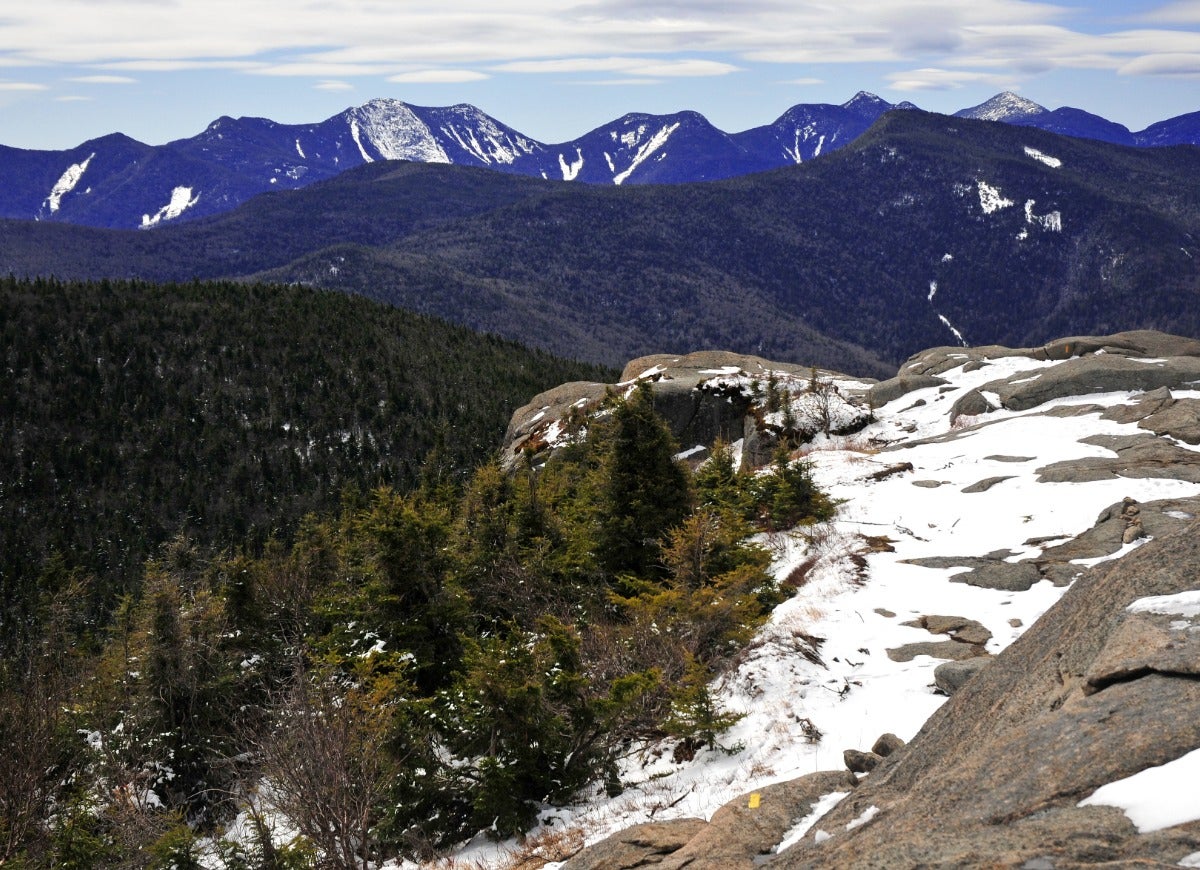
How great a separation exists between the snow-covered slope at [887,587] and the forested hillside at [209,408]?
73.3 metres

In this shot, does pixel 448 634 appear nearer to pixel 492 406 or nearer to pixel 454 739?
pixel 454 739

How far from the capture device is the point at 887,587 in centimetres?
1496

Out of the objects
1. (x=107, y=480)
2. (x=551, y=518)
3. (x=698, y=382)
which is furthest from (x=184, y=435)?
(x=551, y=518)

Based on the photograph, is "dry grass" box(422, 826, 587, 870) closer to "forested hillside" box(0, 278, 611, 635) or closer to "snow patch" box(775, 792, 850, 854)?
"snow patch" box(775, 792, 850, 854)

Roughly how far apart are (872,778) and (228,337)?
5338 inches

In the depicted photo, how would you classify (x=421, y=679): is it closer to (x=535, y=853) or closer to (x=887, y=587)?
(x=535, y=853)

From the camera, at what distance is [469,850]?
1134cm

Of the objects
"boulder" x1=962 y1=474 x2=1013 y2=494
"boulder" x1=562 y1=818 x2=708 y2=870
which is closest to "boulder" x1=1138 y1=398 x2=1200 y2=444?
"boulder" x1=962 y1=474 x2=1013 y2=494

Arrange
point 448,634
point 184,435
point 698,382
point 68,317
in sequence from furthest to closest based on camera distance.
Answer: point 68,317, point 184,435, point 698,382, point 448,634

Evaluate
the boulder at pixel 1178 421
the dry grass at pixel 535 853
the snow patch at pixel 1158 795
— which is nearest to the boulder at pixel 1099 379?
the boulder at pixel 1178 421

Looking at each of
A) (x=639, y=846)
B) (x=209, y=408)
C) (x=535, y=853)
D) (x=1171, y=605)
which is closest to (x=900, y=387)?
(x=535, y=853)

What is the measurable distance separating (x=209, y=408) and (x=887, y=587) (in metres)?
119

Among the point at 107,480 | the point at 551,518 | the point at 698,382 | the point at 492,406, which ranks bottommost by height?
the point at 107,480

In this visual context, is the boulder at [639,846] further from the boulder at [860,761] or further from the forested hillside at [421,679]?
the forested hillside at [421,679]
